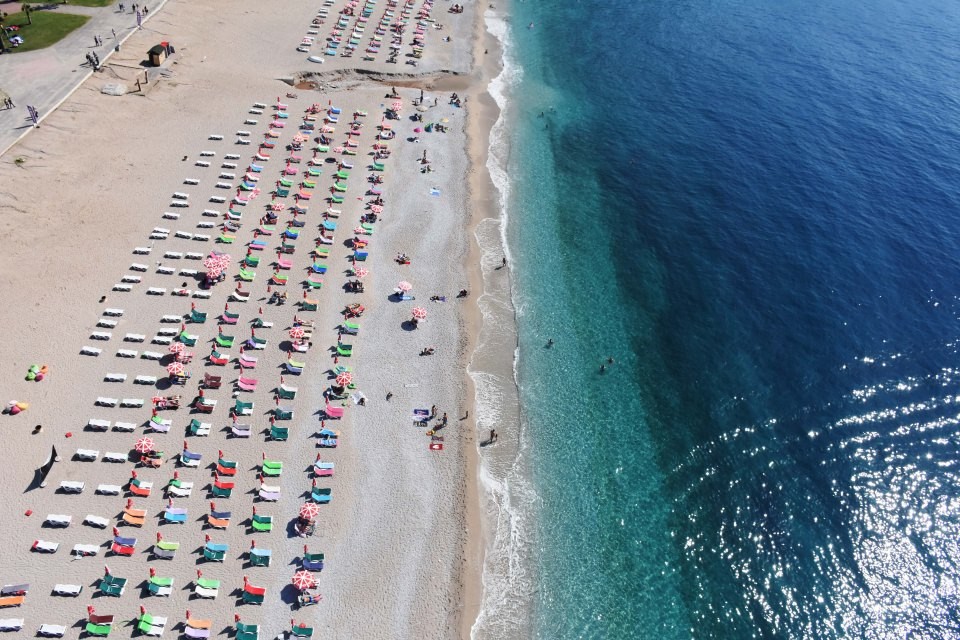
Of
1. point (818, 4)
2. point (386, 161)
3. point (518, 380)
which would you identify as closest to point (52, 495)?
point (518, 380)

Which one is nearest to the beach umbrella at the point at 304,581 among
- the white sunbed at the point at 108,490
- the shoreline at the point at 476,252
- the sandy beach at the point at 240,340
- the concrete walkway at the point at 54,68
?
the sandy beach at the point at 240,340

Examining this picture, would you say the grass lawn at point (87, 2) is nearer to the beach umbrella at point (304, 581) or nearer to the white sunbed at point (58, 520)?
the white sunbed at point (58, 520)

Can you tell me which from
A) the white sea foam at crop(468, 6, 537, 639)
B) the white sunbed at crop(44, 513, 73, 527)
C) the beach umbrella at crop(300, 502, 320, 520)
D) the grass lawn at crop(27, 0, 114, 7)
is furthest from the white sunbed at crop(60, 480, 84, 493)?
the grass lawn at crop(27, 0, 114, 7)

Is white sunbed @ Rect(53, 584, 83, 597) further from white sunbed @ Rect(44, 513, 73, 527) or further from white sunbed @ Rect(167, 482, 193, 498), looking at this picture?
white sunbed @ Rect(167, 482, 193, 498)

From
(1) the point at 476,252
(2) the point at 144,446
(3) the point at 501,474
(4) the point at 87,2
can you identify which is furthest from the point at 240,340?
(4) the point at 87,2

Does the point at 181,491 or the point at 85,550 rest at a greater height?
the point at 181,491

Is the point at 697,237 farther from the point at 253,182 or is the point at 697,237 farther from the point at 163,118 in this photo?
the point at 163,118

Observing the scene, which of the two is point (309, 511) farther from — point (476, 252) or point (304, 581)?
point (476, 252)
